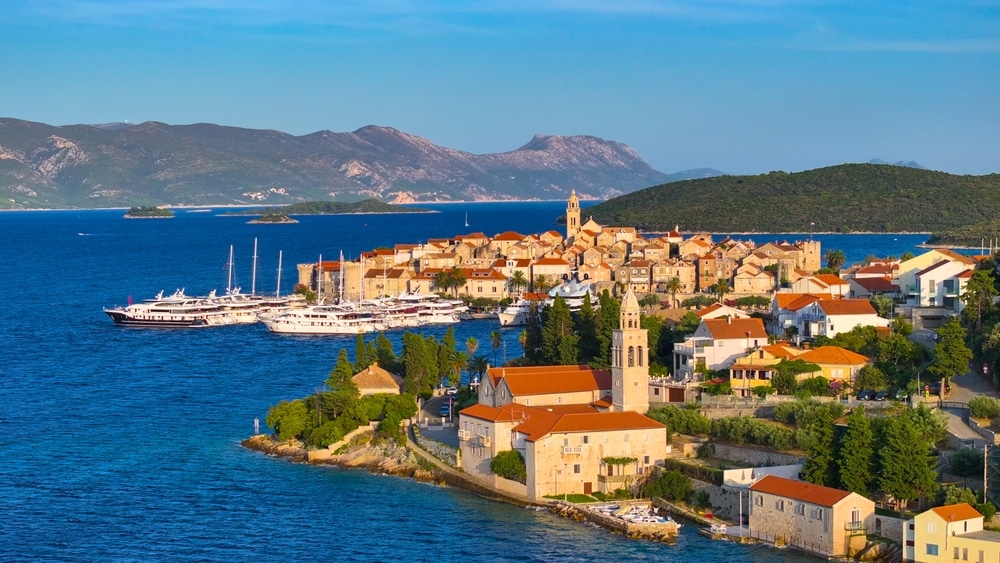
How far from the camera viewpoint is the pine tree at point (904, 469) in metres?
33.5

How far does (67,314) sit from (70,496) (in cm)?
5718

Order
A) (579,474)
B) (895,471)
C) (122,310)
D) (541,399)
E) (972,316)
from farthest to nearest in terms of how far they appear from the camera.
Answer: (122,310) < (972,316) < (541,399) < (579,474) < (895,471)

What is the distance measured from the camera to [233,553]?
3481cm

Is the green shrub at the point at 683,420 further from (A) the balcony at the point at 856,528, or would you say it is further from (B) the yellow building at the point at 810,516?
(A) the balcony at the point at 856,528

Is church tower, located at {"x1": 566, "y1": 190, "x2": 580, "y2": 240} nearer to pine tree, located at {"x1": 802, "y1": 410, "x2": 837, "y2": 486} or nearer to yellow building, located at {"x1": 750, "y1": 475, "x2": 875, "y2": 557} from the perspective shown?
pine tree, located at {"x1": 802, "y1": 410, "x2": 837, "y2": 486}

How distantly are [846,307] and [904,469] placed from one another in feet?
64.3

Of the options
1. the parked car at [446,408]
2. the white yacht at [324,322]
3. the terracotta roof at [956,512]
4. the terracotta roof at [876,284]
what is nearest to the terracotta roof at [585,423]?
the parked car at [446,408]

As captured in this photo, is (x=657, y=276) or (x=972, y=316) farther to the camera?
(x=657, y=276)

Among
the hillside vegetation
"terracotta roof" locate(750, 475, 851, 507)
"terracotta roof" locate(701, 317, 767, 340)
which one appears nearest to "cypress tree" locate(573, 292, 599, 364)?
"terracotta roof" locate(701, 317, 767, 340)

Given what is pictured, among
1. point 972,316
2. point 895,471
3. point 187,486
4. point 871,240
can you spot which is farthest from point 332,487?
point 871,240

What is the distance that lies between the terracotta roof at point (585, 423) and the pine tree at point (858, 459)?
5.80m

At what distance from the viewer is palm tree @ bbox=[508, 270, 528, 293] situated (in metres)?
95.2

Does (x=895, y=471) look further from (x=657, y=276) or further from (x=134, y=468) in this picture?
(x=657, y=276)

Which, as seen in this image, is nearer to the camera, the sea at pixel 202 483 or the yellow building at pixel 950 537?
the yellow building at pixel 950 537
